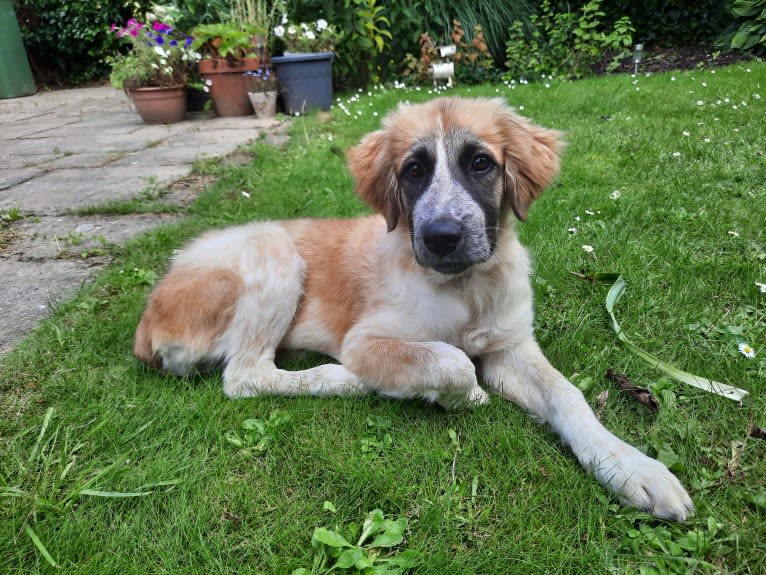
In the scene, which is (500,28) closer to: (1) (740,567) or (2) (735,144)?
(2) (735,144)

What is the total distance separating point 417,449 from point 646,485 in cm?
77

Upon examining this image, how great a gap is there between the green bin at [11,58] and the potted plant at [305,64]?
25.0ft

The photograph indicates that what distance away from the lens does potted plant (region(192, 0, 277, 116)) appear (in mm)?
7562

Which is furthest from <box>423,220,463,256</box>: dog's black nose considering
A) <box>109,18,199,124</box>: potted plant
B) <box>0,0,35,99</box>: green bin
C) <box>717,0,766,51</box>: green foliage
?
<box>0,0,35,99</box>: green bin

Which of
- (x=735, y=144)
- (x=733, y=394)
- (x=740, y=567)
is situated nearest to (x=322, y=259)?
(x=733, y=394)

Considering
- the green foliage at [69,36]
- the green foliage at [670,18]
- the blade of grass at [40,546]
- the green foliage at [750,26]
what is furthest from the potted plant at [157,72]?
the green foliage at [750,26]

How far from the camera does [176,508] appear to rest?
175 cm

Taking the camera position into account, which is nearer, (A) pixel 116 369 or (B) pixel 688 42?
(A) pixel 116 369

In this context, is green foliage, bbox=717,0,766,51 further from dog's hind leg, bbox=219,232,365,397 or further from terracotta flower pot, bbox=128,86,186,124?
dog's hind leg, bbox=219,232,365,397

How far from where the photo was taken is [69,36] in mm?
14484

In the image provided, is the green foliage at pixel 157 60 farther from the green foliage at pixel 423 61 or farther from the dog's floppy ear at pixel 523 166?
the dog's floppy ear at pixel 523 166

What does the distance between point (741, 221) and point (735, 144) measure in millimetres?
1945

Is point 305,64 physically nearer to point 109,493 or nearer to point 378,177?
point 378,177

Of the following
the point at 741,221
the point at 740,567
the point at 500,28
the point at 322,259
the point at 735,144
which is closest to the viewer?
the point at 740,567
